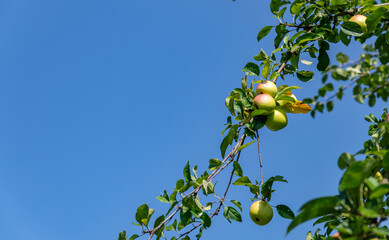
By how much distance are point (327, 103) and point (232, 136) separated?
2359 mm

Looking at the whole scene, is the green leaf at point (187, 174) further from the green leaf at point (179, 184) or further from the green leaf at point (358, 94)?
the green leaf at point (358, 94)

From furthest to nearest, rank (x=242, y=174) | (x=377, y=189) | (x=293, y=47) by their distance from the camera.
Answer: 1. (x=293, y=47)
2. (x=242, y=174)
3. (x=377, y=189)

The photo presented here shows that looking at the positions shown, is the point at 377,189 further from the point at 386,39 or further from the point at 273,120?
the point at 386,39

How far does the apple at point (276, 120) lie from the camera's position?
1668 millimetres

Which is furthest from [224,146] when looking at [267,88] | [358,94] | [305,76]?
[358,94]

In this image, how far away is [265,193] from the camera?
1.68 m

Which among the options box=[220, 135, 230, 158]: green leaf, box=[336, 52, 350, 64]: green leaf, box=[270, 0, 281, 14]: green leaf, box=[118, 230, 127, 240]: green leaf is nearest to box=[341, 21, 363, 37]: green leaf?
box=[270, 0, 281, 14]: green leaf

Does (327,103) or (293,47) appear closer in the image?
(293,47)

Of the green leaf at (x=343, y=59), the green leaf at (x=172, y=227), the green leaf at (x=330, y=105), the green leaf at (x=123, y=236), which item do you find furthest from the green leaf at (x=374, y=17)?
the green leaf at (x=343, y=59)

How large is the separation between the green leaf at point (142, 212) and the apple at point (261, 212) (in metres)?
0.48

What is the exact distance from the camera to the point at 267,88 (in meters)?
1.70

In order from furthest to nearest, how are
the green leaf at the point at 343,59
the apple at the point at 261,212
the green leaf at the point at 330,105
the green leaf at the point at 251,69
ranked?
the green leaf at the point at 343,59 < the green leaf at the point at 330,105 < the green leaf at the point at 251,69 < the apple at the point at 261,212

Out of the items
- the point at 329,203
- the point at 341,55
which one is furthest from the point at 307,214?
the point at 341,55

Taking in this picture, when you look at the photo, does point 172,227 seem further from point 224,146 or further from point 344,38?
point 344,38
